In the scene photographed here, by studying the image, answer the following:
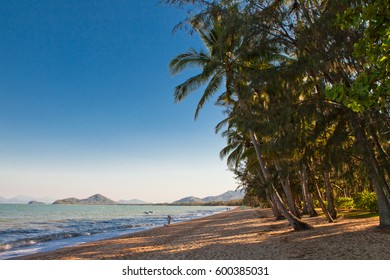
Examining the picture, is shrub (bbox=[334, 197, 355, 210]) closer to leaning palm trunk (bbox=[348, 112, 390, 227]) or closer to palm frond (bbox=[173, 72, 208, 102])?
leaning palm trunk (bbox=[348, 112, 390, 227])

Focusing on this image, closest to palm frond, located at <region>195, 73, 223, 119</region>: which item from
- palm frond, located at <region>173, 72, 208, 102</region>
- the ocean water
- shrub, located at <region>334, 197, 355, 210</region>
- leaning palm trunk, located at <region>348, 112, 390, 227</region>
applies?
palm frond, located at <region>173, 72, 208, 102</region>

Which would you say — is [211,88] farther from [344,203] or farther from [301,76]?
[344,203]

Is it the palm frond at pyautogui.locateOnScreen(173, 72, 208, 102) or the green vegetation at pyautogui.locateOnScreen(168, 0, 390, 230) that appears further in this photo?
the palm frond at pyautogui.locateOnScreen(173, 72, 208, 102)

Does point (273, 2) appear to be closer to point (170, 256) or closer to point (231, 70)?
point (231, 70)

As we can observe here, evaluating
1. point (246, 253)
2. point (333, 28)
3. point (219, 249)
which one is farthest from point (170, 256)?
point (333, 28)

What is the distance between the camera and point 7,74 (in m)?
9.07

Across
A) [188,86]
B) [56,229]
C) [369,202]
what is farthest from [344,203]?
[56,229]

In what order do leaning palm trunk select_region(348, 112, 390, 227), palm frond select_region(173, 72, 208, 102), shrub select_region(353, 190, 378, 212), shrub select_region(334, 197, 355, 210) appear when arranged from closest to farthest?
leaning palm trunk select_region(348, 112, 390, 227)
palm frond select_region(173, 72, 208, 102)
shrub select_region(353, 190, 378, 212)
shrub select_region(334, 197, 355, 210)

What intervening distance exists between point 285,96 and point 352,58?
252cm

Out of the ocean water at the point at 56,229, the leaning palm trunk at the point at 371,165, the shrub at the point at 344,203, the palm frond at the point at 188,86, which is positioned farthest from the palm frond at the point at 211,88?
the shrub at the point at 344,203

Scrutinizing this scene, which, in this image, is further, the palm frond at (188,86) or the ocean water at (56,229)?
the ocean water at (56,229)

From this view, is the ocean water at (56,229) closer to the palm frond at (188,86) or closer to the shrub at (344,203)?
the palm frond at (188,86)
